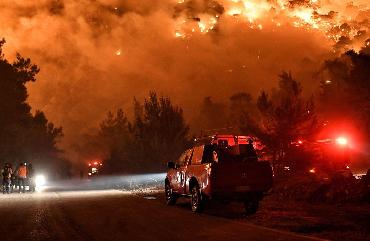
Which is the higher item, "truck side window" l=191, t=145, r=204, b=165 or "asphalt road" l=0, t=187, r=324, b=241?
"truck side window" l=191, t=145, r=204, b=165

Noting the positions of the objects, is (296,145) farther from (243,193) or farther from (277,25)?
(277,25)

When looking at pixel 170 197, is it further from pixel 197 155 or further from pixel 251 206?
pixel 251 206

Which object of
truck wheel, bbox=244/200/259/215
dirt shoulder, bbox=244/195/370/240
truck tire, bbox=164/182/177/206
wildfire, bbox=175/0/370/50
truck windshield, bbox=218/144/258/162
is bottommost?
dirt shoulder, bbox=244/195/370/240

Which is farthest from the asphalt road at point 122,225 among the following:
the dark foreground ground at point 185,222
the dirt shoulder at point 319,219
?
the dirt shoulder at point 319,219

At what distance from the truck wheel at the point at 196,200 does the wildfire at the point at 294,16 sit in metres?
75.8

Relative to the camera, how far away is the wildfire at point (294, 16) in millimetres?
90500

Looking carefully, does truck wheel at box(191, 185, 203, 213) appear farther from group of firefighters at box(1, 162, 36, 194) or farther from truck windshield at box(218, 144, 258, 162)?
group of firefighters at box(1, 162, 36, 194)

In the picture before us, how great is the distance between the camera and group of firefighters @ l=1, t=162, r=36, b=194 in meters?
31.9

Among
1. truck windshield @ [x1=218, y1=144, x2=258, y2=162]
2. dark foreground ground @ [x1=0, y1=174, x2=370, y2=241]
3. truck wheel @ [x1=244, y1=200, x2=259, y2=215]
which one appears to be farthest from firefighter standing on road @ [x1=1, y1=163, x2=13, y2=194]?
truck wheel @ [x1=244, y1=200, x2=259, y2=215]

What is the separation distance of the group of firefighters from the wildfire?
6716cm

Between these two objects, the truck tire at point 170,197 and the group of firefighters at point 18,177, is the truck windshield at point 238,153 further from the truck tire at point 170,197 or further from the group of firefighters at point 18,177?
the group of firefighters at point 18,177

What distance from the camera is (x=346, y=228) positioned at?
12008 millimetres

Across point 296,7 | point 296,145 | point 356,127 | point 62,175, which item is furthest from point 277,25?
point 296,145

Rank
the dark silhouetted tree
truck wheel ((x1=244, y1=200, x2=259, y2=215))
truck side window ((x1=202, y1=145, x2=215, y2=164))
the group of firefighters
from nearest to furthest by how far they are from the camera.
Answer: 1. truck wheel ((x1=244, y1=200, x2=259, y2=215))
2. truck side window ((x1=202, y1=145, x2=215, y2=164))
3. the dark silhouetted tree
4. the group of firefighters
